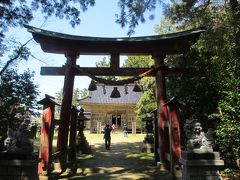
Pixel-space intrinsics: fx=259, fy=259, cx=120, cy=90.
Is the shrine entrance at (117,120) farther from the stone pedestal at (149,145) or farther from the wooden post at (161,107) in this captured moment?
the wooden post at (161,107)

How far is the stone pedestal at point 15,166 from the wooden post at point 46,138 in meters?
1.40

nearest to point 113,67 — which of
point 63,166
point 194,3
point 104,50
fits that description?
point 104,50

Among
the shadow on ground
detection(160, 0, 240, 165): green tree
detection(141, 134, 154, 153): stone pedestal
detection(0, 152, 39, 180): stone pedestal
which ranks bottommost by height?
the shadow on ground

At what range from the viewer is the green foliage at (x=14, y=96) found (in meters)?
12.2

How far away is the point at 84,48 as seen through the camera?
36.9 ft

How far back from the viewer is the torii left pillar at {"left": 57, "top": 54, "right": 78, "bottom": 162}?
1012 centimetres

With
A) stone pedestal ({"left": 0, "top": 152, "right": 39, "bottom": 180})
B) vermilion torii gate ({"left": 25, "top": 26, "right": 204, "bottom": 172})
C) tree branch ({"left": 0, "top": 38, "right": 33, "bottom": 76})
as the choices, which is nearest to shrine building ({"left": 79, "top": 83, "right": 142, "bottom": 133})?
tree branch ({"left": 0, "top": 38, "right": 33, "bottom": 76})

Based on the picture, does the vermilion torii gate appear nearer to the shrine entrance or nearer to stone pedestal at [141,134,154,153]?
stone pedestal at [141,134,154,153]

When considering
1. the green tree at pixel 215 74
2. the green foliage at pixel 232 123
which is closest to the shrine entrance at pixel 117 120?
the green tree at pixel 215 74

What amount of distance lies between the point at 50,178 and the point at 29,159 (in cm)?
167

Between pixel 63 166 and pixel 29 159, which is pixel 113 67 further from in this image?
pixel 29 159

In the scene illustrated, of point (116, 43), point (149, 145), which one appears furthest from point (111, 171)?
point (149, 145)

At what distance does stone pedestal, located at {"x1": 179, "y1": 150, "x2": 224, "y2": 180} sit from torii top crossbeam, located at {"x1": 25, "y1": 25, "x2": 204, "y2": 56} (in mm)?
5471

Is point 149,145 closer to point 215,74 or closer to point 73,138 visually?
point 73,138
